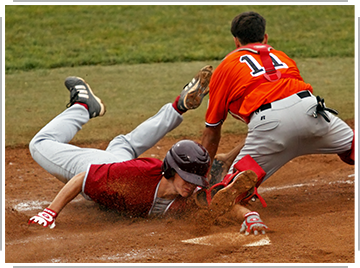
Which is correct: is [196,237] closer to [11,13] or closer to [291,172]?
[291,172]

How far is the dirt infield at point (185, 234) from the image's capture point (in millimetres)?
3395

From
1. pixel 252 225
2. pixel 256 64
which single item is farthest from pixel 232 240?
pixel 256 64

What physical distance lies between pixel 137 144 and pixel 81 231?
1.36 m

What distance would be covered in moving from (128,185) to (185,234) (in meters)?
0.65

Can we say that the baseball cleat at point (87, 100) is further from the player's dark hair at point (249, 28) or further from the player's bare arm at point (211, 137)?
the player's dark hair at point (249, 28)

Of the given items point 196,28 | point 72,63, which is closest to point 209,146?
point 72,63

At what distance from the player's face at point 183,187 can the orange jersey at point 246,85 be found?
76 cm

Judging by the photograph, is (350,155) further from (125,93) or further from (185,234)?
(125,93)

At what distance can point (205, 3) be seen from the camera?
13.3 metres

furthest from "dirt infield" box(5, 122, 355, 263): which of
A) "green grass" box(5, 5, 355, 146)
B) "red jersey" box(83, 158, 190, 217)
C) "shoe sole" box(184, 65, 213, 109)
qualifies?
"green grass" box(5, 5, 355, 146)

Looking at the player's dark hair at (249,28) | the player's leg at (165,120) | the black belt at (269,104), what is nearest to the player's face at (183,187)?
the black belt at (269,104)

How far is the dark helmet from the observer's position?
389 cm

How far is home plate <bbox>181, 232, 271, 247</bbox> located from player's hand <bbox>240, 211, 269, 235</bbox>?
51mm

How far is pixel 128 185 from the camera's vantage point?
4.06 m
